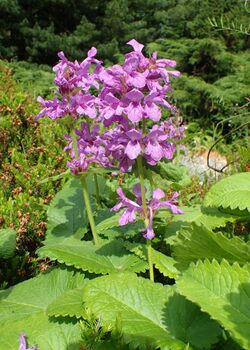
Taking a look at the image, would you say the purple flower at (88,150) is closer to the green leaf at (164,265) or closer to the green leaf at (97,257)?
the green leaf at (97,257)

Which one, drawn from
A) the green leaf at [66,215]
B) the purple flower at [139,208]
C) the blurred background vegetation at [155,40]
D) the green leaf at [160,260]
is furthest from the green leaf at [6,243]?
the blurred background vegetation at [155,40]

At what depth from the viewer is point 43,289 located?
6.22 ft

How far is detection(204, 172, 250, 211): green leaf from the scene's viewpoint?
1.79 metres

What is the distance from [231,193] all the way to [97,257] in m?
0.59

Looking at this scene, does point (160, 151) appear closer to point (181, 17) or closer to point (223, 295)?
point (223, 295)

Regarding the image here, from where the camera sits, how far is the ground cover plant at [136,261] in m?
1.26

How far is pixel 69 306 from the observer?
60.8 inches

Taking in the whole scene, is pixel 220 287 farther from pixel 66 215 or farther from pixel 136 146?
pixel 66 215

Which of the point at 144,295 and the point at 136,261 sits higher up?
the point at 144,295

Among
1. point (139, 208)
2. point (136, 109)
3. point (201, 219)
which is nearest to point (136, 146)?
point (136, 109)

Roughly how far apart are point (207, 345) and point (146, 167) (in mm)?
652

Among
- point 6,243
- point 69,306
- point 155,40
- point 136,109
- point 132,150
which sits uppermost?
point 136,109

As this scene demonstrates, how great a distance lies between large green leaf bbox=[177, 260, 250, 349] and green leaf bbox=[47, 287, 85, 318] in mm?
384

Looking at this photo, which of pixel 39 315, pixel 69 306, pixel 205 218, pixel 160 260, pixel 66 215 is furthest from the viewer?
pixel 66 215
